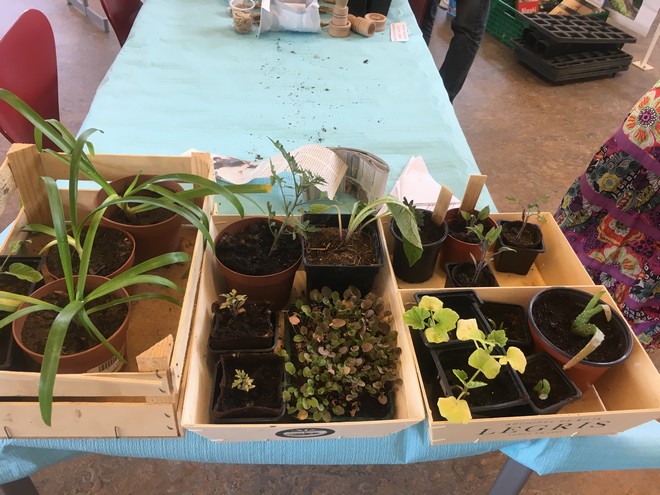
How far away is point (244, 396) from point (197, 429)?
4.3 inches

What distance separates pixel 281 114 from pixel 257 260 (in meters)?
0.78

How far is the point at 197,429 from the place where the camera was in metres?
0.74

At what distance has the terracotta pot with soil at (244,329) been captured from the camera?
87 cm

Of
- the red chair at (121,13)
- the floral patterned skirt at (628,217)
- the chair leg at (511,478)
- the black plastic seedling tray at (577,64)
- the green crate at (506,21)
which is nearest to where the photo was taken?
the chair leg at (511,478)

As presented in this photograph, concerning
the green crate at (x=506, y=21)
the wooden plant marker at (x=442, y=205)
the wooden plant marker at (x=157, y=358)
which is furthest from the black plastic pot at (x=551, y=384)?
the green crate at (x=506, y=21)

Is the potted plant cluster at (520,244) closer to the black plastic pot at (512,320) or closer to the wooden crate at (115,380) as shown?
the black plastic pot at (512,320)

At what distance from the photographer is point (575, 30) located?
343 centimetres

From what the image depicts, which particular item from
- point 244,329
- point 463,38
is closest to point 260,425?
point 244,329

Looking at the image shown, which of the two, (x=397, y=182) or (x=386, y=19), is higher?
(x=386, y=19)

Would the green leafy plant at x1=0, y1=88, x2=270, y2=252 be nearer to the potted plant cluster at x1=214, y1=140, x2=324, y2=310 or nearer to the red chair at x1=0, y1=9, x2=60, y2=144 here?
the potted plant cluster at x1=214, y1=140, x2=324, y2=310

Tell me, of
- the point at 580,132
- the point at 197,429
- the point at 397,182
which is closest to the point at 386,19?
the point at 397,182

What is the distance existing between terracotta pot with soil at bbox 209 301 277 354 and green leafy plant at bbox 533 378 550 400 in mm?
471

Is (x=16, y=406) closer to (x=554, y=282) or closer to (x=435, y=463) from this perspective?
(x=554, y=282)

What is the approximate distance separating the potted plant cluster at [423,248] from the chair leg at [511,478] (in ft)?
1.39
